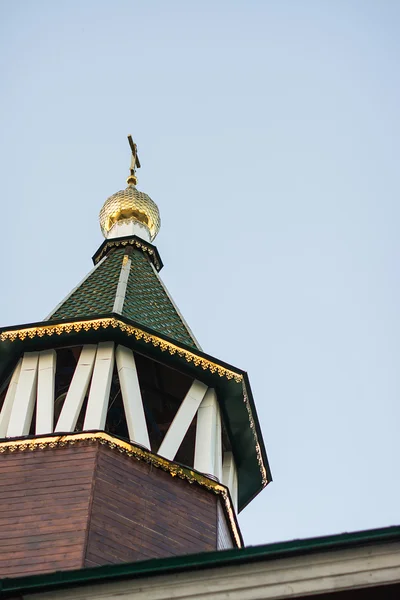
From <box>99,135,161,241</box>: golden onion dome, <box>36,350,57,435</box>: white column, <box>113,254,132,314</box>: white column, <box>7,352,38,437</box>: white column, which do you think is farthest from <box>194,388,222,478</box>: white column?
<box>99,135,161,241</box>: golden onion dome

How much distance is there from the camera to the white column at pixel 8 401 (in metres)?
16.3

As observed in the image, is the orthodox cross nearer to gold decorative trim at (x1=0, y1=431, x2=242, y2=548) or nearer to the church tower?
the church tower

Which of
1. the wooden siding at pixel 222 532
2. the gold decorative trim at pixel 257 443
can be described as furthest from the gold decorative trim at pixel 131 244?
the wooden siding at pixel 222 532

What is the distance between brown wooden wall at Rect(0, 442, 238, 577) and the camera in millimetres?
13172

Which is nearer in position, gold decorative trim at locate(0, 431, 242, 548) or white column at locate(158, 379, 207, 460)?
gold decorative trim at locate(0, 431, 242, 548)

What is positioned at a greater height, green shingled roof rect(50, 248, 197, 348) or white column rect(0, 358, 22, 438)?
green shingled roof rect(50, 248, 197, 348)

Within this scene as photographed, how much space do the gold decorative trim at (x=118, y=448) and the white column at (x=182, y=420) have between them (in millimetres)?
503

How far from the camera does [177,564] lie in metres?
8.89

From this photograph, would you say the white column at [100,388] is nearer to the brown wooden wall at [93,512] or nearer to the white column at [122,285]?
the brown wooden wall at [93,512]

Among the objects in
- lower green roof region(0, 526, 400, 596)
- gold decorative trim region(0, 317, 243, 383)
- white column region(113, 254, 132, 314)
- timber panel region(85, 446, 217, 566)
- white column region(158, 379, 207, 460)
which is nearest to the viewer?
lower green roof region(0, 526, 400, 596)

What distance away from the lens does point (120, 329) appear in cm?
1688

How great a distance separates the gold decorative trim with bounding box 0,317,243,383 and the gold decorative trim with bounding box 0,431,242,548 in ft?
7.45

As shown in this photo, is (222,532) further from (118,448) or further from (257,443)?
(257,443)

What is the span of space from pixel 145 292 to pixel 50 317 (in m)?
2.08
